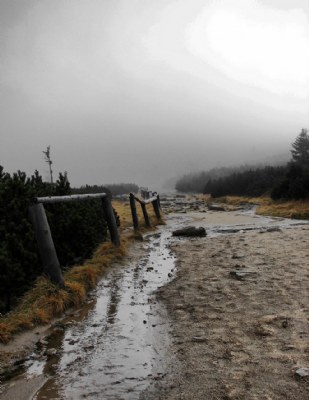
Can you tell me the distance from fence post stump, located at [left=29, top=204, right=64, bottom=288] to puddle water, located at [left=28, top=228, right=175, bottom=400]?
0.85 metres

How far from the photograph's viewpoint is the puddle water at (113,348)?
3332mm

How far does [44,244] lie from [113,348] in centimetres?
223

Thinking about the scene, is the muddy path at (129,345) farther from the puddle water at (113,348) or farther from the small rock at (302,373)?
the small rock at (302,373)

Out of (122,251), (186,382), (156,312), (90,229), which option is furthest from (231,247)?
(186,382)

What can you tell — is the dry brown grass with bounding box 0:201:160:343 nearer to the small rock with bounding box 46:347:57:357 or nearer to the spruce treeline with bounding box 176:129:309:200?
the small rock with bounding box 46:347:57:357

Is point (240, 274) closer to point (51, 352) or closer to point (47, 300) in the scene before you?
point (47, 300)

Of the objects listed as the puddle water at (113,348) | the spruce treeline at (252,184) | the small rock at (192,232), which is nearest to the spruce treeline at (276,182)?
the spruce treeline at (252,184)

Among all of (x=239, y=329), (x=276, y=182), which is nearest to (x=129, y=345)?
(x=239, y=329)

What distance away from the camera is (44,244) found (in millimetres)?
5727

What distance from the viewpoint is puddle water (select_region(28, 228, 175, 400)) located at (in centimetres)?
333

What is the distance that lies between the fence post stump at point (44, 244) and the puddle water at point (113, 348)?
2.78 feet

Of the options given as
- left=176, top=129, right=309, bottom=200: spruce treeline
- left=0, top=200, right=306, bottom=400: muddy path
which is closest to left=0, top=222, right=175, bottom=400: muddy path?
left=0, top=200, right=306, bottom=400: muddy path

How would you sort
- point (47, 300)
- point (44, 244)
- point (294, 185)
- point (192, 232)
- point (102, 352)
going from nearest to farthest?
1. point (102, 352)
2. point (47, 300)
3. point (44, 244)
4. point (192, 232)
5. point (294, 185)

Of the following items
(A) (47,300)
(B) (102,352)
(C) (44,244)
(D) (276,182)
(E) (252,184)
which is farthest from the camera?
(E) (252,184)
